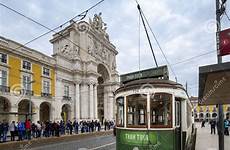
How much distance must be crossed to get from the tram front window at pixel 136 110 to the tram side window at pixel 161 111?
0.23 meters

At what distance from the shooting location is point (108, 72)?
70.6m

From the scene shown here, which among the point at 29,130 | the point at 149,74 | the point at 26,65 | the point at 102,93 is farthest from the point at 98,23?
the point at 149,74

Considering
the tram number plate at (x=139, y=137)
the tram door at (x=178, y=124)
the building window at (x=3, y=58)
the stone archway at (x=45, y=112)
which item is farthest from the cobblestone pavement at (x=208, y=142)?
the stone archway at (x=45, y=112)

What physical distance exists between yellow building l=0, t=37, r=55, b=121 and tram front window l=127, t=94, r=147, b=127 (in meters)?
24.7

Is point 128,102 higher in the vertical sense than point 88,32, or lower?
lower

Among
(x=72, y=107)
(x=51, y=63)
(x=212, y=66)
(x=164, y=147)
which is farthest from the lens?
(x=72, y=107)

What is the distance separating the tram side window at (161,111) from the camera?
899 centimetres

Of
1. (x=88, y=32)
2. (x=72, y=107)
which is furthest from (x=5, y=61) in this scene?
(x=88, y=32)

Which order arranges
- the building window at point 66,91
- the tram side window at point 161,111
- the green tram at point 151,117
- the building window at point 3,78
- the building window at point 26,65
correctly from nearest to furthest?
the green tram at point 151,117 → the tram side window at point 161,111 → the building window at point 3,78 → the building window at point 26,65 → the building window at point 66,91

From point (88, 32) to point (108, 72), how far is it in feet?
42.2

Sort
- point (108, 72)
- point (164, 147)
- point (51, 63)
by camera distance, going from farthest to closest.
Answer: point (108, 72) → point (51, 63) → point (164, 147)

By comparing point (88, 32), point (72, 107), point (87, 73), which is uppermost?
point (88, 32)

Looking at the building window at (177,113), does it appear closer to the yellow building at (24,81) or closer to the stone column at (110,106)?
the yellow building at (24,81)

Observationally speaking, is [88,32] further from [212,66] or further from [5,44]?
[212,66]
